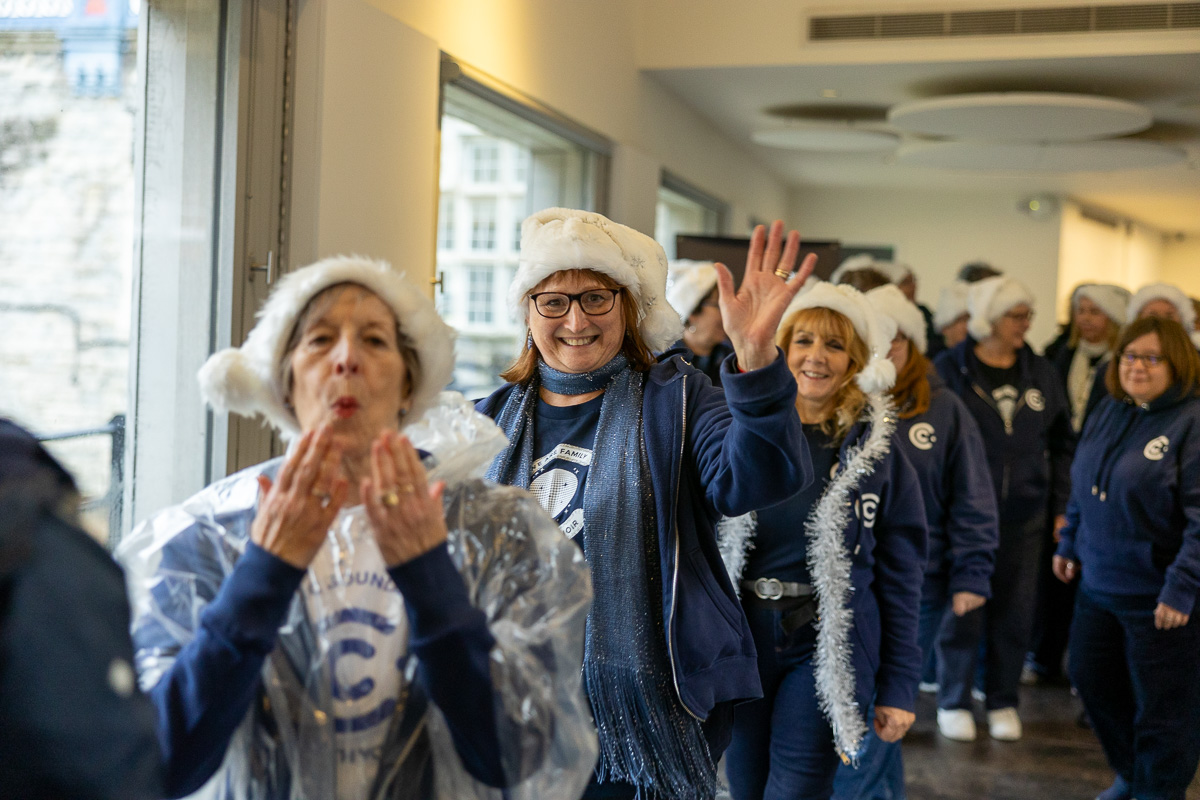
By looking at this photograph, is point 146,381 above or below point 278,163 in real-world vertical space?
below

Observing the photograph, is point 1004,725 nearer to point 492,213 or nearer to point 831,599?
point 831,599

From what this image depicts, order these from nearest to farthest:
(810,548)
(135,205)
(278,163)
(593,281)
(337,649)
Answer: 1. (337,649)
2. (593,281)
3. (810,548)
4. (135,205)
5. (278,163)

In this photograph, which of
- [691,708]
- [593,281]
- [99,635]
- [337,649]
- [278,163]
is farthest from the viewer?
[278,163]

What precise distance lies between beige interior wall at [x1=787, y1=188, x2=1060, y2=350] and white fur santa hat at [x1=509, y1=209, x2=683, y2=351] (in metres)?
9.13

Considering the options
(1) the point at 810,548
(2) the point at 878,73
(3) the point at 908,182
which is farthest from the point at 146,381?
(3) the point at 908,182

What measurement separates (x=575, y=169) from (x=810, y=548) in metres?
3.60

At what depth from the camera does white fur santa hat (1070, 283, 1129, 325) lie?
561 cm

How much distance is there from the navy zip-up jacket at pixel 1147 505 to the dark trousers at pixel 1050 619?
6.03 ft

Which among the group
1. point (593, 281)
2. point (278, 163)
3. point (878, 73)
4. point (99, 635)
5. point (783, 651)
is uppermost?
point (878, 73)

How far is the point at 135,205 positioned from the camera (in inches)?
100

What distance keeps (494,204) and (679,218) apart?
9.10ft

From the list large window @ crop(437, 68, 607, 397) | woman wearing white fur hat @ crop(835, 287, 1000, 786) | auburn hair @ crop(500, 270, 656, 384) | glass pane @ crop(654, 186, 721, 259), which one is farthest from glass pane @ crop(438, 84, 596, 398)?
auburn hair @ crop(500, 270, 656, 384)

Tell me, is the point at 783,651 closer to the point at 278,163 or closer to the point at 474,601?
the point at 474,601

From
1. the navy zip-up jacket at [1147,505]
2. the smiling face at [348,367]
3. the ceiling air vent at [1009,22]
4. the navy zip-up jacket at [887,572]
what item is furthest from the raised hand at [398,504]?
the ceiling air vent at [1009,22]
